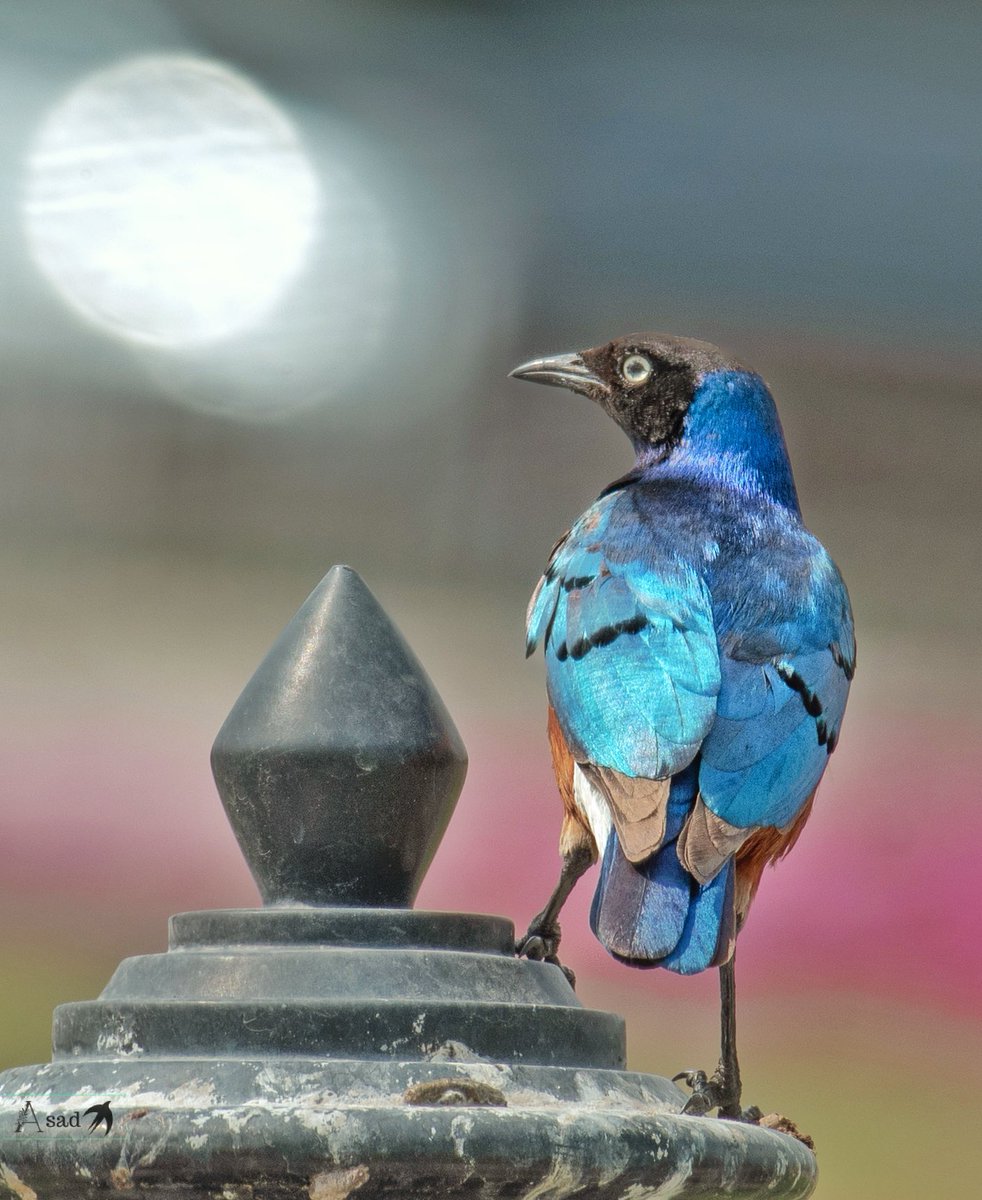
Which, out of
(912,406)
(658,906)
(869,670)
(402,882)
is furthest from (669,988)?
(402,882)

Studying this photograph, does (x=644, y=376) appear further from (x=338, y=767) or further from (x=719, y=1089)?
(x=338, y=767)

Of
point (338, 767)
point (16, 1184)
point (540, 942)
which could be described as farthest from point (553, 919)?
point (16, 1184)

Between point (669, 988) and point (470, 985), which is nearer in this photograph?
point (470, 985)

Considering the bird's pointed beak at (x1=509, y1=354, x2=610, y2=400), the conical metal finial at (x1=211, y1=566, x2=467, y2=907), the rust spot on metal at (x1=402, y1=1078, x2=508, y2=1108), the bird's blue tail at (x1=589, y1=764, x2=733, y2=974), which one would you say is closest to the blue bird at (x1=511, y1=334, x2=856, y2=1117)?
the bird's blue tail at (x1=589, y1=764, x2=733, y2=974)

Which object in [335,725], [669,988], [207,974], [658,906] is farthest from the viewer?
[669,988]

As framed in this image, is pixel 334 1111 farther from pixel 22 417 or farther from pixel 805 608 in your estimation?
pixel 22 417

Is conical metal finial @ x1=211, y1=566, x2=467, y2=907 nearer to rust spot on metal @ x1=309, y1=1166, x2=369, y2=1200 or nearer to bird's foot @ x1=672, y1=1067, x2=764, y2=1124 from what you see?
rust spot on metal @ x1=309, y1=1166, x2=369, y2=1200
